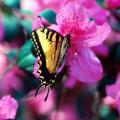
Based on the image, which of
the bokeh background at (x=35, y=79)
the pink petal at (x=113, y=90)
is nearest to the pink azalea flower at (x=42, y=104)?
the bokeh background at (x=35, y=79)

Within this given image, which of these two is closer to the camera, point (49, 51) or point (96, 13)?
point (49, 51)

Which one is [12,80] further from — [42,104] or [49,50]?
[49,50]

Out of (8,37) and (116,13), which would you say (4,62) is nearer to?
(8,37)

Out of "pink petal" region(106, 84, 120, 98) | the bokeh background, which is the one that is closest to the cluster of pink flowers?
the bokeh background

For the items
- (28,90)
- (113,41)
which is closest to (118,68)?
(113,41)

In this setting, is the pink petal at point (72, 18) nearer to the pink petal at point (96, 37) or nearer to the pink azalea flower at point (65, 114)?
the pink petal at point (96, 37)

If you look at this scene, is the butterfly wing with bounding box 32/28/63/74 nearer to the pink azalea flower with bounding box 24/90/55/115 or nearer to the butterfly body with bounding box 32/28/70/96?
the butterfly body with bounding box 32/28/70/96

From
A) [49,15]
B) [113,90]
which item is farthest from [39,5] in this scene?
[113,90]
